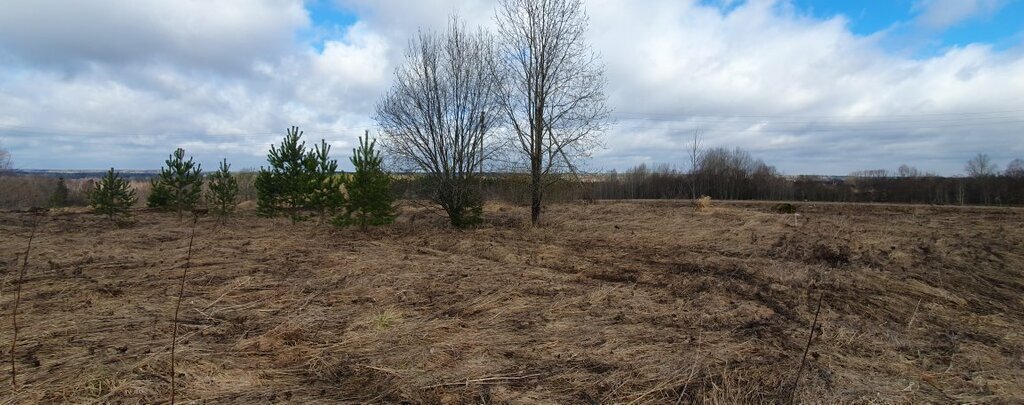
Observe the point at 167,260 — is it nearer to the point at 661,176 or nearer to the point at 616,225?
the point at 616,225

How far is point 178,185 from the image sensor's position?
1708cm

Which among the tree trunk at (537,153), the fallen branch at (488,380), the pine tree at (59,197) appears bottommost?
the fallen branch at (488,380)

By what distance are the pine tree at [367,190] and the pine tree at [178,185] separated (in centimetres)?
704

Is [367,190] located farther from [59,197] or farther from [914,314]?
[59,197]

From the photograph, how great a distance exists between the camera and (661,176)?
47.3m

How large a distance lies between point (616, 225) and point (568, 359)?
13489mm

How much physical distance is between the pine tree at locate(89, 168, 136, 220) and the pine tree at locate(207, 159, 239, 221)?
100 inches

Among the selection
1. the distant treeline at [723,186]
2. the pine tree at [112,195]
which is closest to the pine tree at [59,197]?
the distant treeline at [723,186]

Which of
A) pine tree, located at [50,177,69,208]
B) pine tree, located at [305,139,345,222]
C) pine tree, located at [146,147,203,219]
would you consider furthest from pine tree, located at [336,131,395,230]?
pine tree, located at [50,177,69,208]

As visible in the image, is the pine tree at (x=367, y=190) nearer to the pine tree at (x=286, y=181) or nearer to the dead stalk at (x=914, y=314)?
the pine tree at (x=286, y=181)

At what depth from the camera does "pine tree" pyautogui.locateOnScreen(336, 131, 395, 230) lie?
13258 millimetres

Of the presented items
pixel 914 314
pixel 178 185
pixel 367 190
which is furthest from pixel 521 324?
pixel 178 185

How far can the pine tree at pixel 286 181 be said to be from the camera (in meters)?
15.2

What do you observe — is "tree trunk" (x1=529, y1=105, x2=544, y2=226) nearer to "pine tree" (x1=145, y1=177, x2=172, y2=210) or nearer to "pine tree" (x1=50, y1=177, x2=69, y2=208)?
"pine tree" (x1=145, y1=177, x2=172, y2=210)
